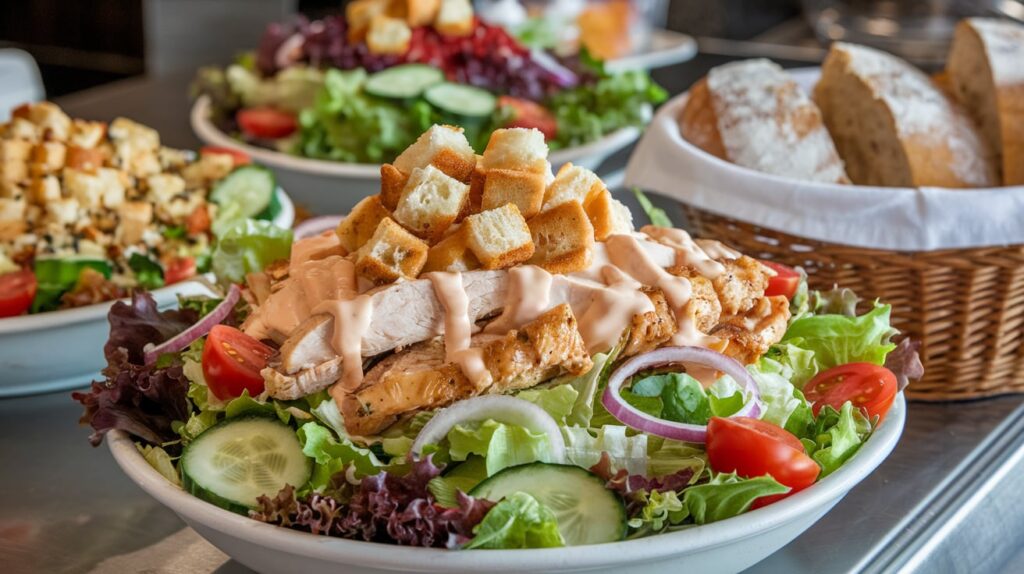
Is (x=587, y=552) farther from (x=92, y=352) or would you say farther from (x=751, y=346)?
(x=92, y=352)

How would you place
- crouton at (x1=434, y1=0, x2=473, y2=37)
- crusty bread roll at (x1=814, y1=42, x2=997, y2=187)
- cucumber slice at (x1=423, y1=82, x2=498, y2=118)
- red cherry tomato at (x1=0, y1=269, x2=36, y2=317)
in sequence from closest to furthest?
red cherry tomato at (x1=0, y1=269, x2=36, y2=317)
crusty bread roll at (x1=814, y1=42, x2=997, y2=187)
cucumber slice at (x1=423, y1=82, x2=498, y2=118)
crouton at (x1=434, y1=0, x2=473, y2=37)

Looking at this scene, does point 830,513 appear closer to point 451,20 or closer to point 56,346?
point 56,346

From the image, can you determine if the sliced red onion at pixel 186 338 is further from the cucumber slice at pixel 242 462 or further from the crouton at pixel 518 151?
the crouton at pixel 518 151

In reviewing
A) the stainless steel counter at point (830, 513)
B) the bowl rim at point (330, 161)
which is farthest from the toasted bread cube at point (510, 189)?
the bowl rim at point (330, 161)

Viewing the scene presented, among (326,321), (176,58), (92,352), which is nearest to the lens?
(326,321)

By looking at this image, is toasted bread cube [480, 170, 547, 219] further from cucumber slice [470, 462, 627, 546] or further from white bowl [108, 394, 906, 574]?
white bowl [108, 394, 906, 574]

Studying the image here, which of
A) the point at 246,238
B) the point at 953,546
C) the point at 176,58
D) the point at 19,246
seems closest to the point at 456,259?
the point at 246,238

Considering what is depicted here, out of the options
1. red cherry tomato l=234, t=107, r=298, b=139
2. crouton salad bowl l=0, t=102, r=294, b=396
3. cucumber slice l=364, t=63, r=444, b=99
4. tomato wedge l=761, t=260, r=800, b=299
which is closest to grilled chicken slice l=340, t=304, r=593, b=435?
tomato wedge l=761, t=260, r=800, b=299
